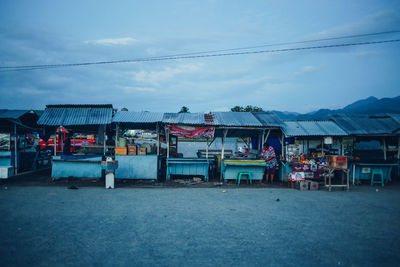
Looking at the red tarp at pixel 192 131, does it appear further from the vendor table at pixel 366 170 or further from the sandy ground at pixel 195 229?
the vendor table at pixel 366 170

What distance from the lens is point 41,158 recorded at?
14484mm

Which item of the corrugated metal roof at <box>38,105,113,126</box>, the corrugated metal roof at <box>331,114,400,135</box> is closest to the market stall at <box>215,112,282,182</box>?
the corrugated metal roof at <box>331,114,400,135</box>

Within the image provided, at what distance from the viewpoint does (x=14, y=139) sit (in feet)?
38.3

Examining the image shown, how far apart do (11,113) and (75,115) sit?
3.25m

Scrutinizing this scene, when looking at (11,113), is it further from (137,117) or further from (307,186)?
(307,186)

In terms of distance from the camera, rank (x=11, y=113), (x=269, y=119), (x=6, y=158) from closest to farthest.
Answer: (x=11, y=113), (x=6, y=158), (x=269, y=119)

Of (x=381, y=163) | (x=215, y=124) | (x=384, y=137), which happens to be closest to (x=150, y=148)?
(x=215, y=124)

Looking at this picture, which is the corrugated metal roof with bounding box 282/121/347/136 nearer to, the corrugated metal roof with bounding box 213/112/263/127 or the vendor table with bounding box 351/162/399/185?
the corrugated metal roof with bounding box 213/112/263/127

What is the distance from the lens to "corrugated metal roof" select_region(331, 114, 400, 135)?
11.8 m

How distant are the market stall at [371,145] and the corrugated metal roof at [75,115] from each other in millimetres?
12784

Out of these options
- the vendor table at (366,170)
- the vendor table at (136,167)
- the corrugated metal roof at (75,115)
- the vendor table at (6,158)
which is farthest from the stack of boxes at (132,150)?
the vendor table at (366,170)

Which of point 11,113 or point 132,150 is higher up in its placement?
point 11,113

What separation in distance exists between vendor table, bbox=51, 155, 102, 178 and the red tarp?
13.1 feet

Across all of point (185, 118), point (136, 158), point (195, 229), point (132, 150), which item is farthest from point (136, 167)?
point (195, 229)
